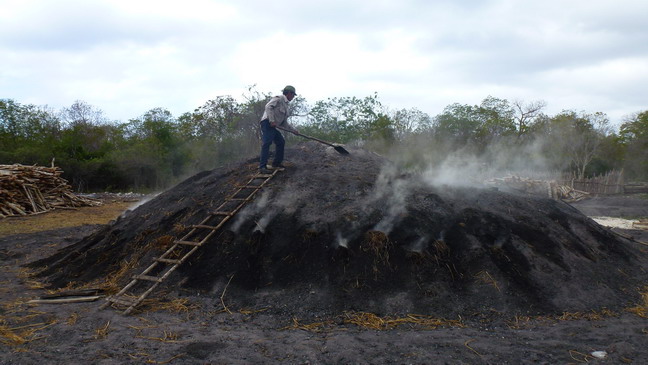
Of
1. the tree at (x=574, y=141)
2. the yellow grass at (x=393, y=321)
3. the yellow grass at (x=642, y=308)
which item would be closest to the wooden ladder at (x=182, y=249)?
the yellow grass at (x=393, y=321)

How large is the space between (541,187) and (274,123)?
1752 centimetres

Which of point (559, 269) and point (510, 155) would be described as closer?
point (559, 269)

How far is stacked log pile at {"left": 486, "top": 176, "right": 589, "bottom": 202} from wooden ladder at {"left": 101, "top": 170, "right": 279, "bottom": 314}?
635 inches

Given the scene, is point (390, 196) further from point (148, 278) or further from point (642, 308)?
point (148, 278)

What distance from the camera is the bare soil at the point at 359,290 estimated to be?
374 cm

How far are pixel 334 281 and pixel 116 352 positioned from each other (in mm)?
2392

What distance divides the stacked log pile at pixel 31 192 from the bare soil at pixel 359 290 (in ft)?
27.5

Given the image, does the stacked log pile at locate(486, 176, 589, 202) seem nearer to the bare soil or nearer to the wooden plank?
the bare soil

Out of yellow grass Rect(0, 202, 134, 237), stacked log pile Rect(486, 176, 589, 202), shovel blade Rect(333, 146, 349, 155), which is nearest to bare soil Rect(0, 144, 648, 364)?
shovel blade Rect(333, 146, 349, 155)

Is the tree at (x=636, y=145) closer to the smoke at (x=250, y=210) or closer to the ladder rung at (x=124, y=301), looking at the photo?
the smoke at (x=250, y=210)

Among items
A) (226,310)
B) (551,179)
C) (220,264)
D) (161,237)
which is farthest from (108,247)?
(551,179)

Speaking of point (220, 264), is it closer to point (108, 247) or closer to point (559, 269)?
point (108, 247)

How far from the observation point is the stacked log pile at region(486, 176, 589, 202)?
20.2m

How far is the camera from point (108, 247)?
6.71 m
